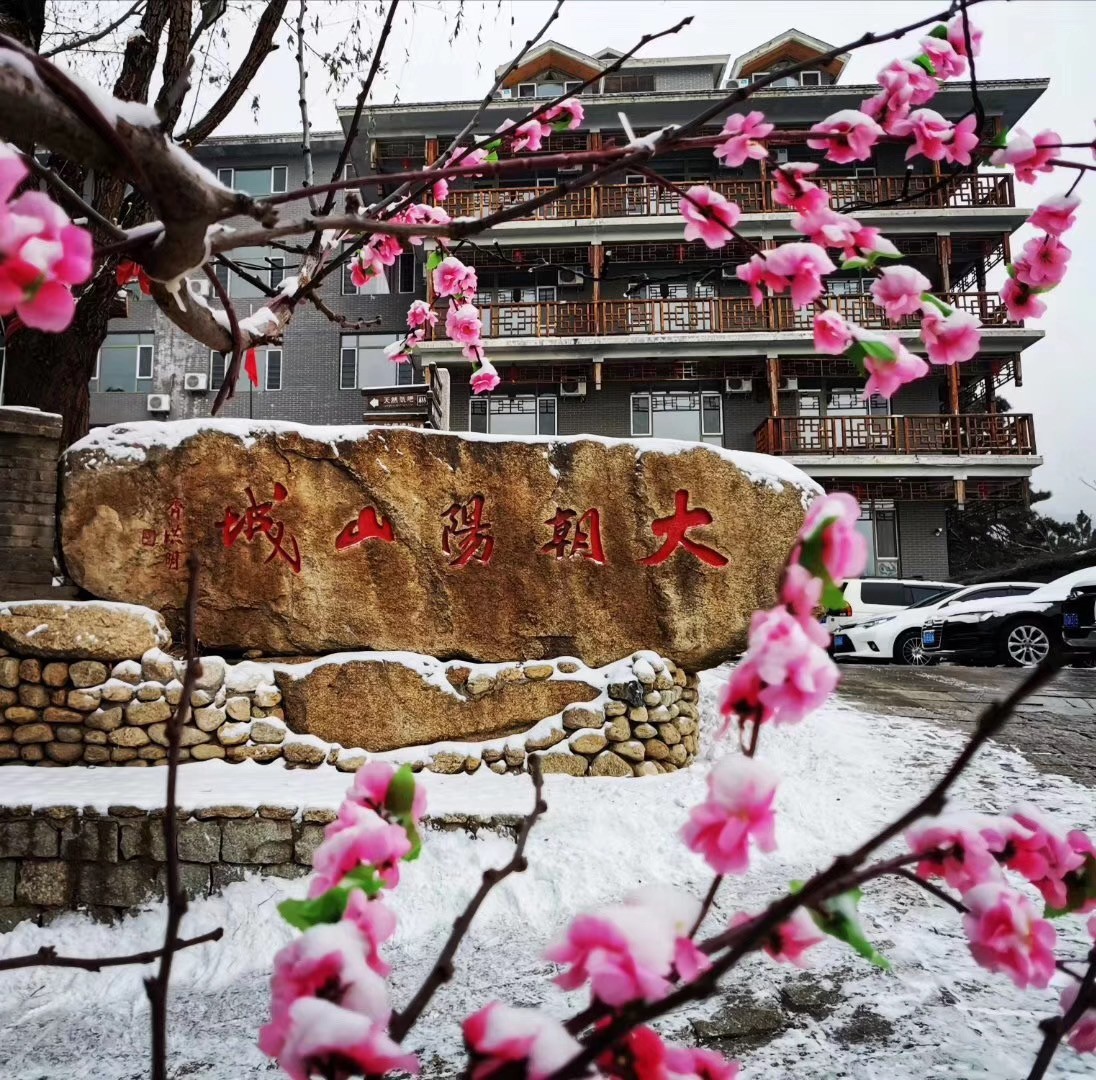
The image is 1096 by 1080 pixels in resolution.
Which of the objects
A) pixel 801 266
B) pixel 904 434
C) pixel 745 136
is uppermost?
pixel 904 434

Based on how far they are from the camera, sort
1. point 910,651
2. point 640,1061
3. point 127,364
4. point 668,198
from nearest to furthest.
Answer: point 640,1061 → point 910,651 → point 668,198 → point 127,364

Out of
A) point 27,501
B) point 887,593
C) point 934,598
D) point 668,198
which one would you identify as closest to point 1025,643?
point 934,598

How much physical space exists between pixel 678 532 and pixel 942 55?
13.4 ft

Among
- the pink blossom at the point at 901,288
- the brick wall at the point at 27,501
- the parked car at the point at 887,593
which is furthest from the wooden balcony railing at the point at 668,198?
the pink blossom at the point at 901,288

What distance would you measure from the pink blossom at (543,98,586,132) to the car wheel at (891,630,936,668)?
36.4 feet

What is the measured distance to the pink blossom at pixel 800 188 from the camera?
1531 mm

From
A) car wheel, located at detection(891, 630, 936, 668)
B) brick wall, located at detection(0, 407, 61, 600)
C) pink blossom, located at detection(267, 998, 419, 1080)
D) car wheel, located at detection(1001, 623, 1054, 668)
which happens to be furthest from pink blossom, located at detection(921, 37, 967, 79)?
car wheel, located at detection(891, 630, 936, 668)

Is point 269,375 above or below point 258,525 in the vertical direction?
above

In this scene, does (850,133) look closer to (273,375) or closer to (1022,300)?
(1022,300)

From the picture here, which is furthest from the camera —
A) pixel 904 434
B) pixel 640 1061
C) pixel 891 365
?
pixel 904 434

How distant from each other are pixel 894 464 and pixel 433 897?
14.5 metres

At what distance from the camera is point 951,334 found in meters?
1.53

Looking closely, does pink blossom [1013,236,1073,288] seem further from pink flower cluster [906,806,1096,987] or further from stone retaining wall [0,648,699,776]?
stone retaining wall [0,648,699,776]

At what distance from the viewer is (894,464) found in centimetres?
1616
